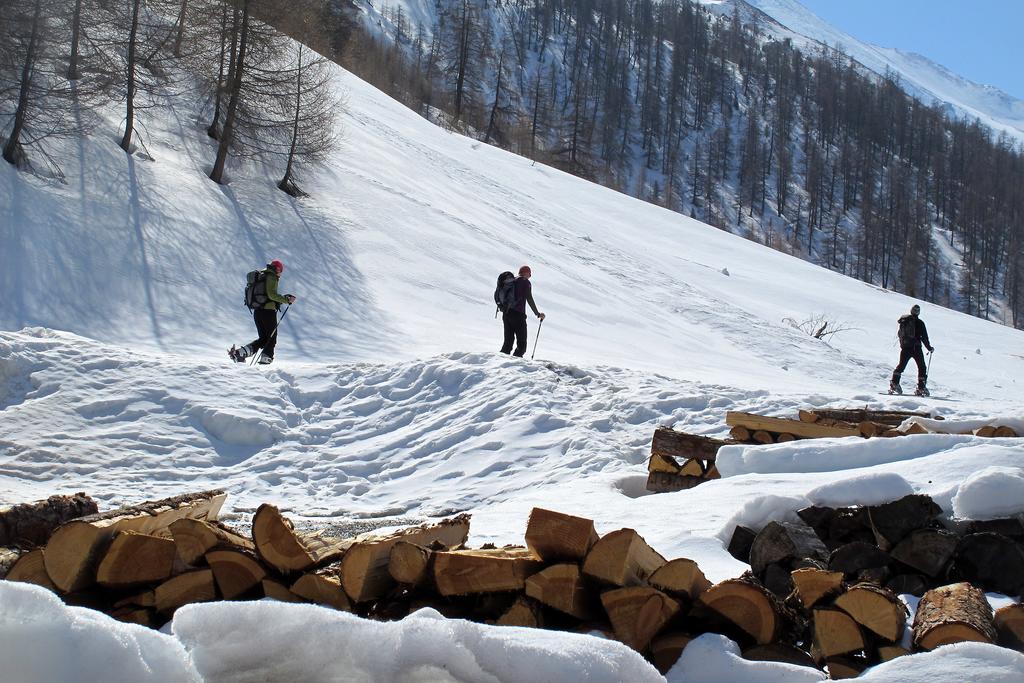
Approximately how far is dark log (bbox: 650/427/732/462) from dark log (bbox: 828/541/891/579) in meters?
3.16

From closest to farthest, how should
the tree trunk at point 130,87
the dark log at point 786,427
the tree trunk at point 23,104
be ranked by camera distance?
the dark log at point 786,427 → the tree trunk at point 23,104 → the tree trunk at point 130,87

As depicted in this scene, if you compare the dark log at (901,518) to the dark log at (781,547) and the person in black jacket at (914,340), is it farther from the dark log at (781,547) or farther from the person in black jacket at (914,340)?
the person in black jacket at (914,340)

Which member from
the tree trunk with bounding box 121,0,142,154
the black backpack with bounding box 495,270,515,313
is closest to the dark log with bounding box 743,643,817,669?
the black backpack with bounding box 495,270,515,313

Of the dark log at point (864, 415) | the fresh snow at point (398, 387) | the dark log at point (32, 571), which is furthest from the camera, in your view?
the dark log at point (864, 415)

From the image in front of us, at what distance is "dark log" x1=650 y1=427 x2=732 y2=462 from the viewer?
807 cm

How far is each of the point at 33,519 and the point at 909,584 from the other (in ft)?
14.7

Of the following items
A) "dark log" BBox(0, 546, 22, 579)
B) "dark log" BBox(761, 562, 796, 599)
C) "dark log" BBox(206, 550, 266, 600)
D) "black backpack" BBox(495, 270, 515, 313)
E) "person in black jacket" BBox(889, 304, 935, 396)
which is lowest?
"dark log" BBox(0, 546, 22, 579)

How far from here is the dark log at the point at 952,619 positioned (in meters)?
3.40

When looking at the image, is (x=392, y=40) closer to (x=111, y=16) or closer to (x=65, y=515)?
(x=111, y=16)

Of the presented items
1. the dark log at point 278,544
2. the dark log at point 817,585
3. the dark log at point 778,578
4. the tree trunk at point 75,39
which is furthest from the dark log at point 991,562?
the tree trunk at point 75,39

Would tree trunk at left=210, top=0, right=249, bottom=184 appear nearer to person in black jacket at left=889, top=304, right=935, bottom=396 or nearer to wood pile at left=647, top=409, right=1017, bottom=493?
person in black jacket at left=889, top=304, right=935, bottom=396

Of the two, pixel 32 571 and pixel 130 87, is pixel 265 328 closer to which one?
pixel 32 571

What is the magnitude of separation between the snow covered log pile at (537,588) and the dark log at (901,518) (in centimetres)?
111

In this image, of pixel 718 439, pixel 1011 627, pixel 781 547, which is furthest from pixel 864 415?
pixel 1011 627
